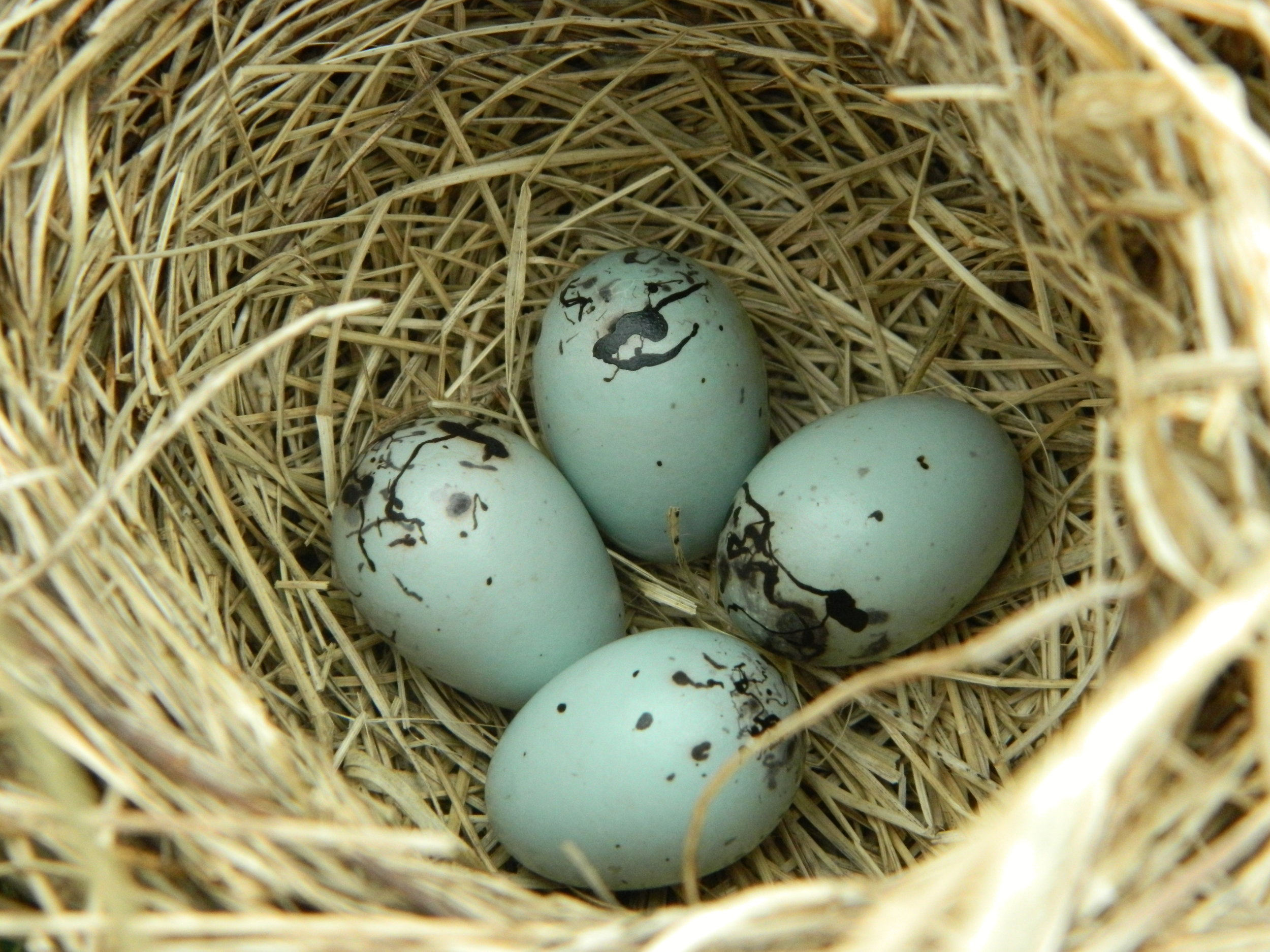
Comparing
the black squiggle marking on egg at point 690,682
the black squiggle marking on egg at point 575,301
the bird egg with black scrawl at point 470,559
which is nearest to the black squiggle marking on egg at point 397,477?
the bird egg with black scrawl at point 470,559

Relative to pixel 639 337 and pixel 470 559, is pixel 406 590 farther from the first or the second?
pixel 639 337

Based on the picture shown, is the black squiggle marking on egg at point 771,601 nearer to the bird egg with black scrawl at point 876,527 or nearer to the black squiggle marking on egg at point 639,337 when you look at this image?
the bird egg with black scrawl at point 876,527

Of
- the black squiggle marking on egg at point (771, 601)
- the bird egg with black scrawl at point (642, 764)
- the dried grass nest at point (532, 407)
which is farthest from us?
the black squiggle marking on egg at point (771, 601)

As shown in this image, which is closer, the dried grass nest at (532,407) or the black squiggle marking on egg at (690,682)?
the dried grass nest at (532,407)

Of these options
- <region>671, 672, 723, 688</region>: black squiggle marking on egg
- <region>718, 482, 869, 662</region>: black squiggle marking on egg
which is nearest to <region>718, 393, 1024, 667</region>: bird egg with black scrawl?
<region>718, 482, 869, 662</region>: black squiggle marking on egg

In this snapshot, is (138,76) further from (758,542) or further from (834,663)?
(834,663)

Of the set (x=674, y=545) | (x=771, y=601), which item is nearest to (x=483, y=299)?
(x=674, y=545)

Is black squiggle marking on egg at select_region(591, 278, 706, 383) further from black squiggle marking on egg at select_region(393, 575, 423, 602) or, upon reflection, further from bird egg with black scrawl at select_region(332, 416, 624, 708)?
black squiggle marking on egg at select_region(393, 575, 423, 602)
